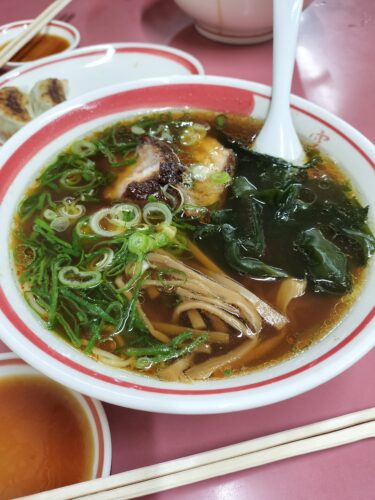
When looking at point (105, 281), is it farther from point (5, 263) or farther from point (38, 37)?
point (38, 37)

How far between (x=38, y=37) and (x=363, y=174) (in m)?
2.15

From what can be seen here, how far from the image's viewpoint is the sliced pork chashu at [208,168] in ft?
5.23

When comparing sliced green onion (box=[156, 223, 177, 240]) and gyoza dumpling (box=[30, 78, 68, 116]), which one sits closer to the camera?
sliced green onion (box=[156, 223, 177, 240])

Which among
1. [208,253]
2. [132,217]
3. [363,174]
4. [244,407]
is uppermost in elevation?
[363,174]

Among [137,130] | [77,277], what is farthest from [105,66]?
[77,277]

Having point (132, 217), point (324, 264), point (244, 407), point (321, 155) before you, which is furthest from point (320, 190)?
point (244, 407)

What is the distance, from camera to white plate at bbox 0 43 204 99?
224 cm

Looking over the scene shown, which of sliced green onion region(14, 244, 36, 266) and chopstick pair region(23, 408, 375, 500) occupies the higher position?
sliced green onion region(14, 244, 36, 266)

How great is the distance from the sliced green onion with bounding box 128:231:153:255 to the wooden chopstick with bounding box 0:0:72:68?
4.84 feet

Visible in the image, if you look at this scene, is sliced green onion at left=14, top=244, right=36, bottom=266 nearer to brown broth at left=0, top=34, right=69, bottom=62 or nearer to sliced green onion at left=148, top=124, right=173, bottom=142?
sliced green onion at left=148, top=124, right=173, bottom=142

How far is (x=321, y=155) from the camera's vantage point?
162cm

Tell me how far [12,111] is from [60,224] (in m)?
0.74

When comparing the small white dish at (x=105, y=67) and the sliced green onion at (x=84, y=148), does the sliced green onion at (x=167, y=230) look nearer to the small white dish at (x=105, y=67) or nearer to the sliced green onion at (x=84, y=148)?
the sliced green onion at (x=84, y=148)

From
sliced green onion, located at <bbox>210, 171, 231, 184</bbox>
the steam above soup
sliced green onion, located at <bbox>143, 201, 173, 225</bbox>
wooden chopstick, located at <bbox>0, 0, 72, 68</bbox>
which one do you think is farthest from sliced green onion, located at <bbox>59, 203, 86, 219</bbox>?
wooden chopstick, located at <bbox>0, 0, 72, 68</bbox>
